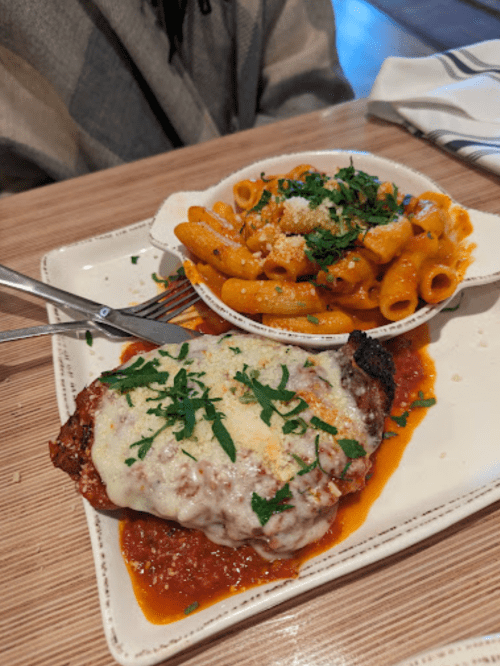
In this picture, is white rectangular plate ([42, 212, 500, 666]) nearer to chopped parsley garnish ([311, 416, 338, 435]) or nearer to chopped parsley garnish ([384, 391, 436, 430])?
chopped parsley garnish ([384, 391, 436, 430])

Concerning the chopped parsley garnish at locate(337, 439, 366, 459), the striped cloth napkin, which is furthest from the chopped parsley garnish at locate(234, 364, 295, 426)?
the striped cloth napkin

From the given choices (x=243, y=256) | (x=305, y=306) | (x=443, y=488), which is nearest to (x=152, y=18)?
(x=243, y=256)

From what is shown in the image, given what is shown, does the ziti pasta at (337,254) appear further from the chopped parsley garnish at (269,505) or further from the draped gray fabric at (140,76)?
the draped gray fabric at (140,76)

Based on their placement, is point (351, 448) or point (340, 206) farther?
point (340, 206)

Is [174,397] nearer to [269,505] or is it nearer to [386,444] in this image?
[269,505]

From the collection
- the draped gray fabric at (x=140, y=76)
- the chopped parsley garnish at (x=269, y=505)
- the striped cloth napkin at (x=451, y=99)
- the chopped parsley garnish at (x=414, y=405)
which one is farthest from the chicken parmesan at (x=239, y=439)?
the draped gray fabric at (x=140, y=76)

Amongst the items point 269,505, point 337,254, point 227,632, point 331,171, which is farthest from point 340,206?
point 227,632
